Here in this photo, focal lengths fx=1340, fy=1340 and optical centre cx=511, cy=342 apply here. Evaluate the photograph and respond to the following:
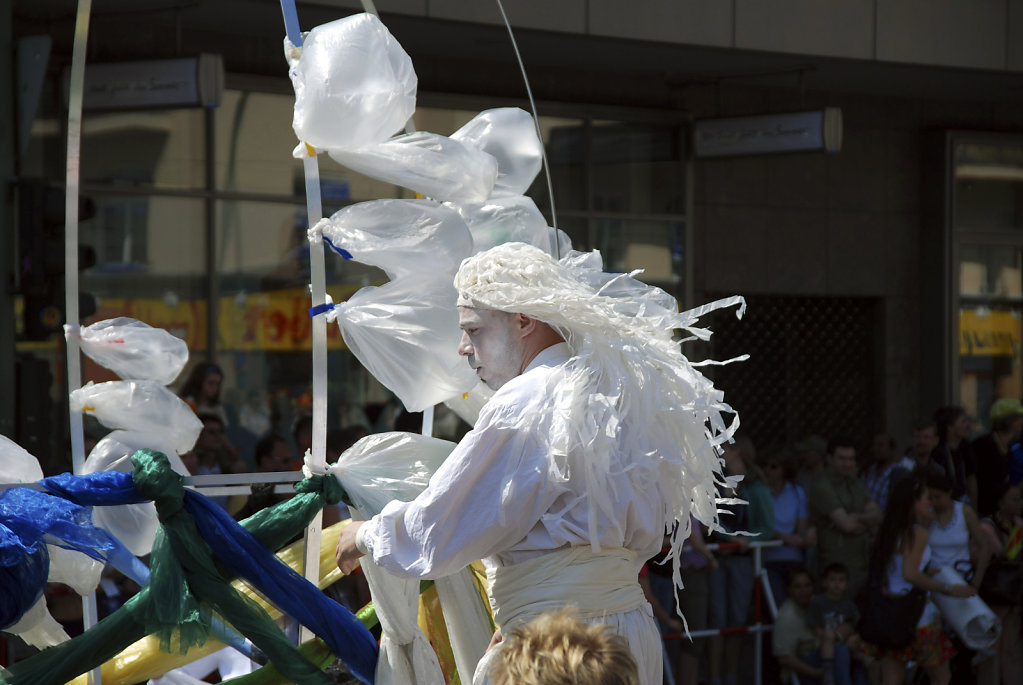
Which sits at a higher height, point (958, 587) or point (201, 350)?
point (201, 350)

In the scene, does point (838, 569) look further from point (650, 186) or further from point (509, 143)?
point (650, 186)

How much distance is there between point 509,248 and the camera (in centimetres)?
305

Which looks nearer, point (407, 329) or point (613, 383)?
point (613, 383)

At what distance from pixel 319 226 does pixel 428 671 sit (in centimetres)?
116

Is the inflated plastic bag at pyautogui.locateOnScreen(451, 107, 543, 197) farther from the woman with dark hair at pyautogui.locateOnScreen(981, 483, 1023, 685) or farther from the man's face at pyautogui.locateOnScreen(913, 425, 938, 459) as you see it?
the man's face at pyautogui.locateOnScreen(913, 425, 938, 459)

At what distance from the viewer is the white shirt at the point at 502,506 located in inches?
112

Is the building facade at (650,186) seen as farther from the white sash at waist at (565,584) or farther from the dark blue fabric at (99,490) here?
the white sash at waist at (565,584)

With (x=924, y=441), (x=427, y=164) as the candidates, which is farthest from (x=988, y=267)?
(x=427, y=164)

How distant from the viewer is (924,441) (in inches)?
338

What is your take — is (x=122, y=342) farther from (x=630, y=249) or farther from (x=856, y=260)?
(x=856, y=260)

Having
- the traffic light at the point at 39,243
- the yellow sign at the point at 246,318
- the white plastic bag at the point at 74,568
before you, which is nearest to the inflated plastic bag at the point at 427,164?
the white plastic bag at the point at 74,568

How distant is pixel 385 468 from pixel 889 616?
13.8 ft

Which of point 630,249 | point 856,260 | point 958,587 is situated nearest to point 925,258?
point 856,260

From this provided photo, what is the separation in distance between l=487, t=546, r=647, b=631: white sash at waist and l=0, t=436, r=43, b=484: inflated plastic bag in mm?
1245
